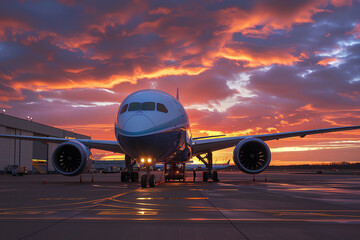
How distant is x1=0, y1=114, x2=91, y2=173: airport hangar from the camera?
6139 cm

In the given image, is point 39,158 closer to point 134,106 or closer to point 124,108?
point 124,108

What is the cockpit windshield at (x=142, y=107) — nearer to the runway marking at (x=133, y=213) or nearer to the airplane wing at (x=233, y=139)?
the airplane wing at (x=233, y=139)

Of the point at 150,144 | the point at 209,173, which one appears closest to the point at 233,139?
the point at 209,173

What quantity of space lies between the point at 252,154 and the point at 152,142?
844 cm

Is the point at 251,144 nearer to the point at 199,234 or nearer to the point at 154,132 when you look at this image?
the point at 154,132

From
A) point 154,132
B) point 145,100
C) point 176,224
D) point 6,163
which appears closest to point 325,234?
point 176,224

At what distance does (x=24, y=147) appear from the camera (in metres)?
68.6

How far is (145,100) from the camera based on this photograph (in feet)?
48.6

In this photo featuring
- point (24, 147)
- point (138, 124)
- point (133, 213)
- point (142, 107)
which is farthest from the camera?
point (24, 147)

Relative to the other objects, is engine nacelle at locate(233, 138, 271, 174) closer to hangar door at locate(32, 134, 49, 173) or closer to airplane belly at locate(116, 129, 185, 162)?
airplane belly at locate(116, 129, 185, 162)

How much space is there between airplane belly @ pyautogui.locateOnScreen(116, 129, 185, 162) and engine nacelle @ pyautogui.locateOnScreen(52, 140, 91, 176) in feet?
18.9

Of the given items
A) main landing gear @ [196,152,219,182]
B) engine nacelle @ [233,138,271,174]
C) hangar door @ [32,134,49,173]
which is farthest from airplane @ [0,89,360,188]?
hangar door @ [32,134,49,173]

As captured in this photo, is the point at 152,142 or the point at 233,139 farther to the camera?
the point at 233,139

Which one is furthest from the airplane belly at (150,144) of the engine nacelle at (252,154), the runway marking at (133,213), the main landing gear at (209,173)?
the main landing gear at (209,173)
